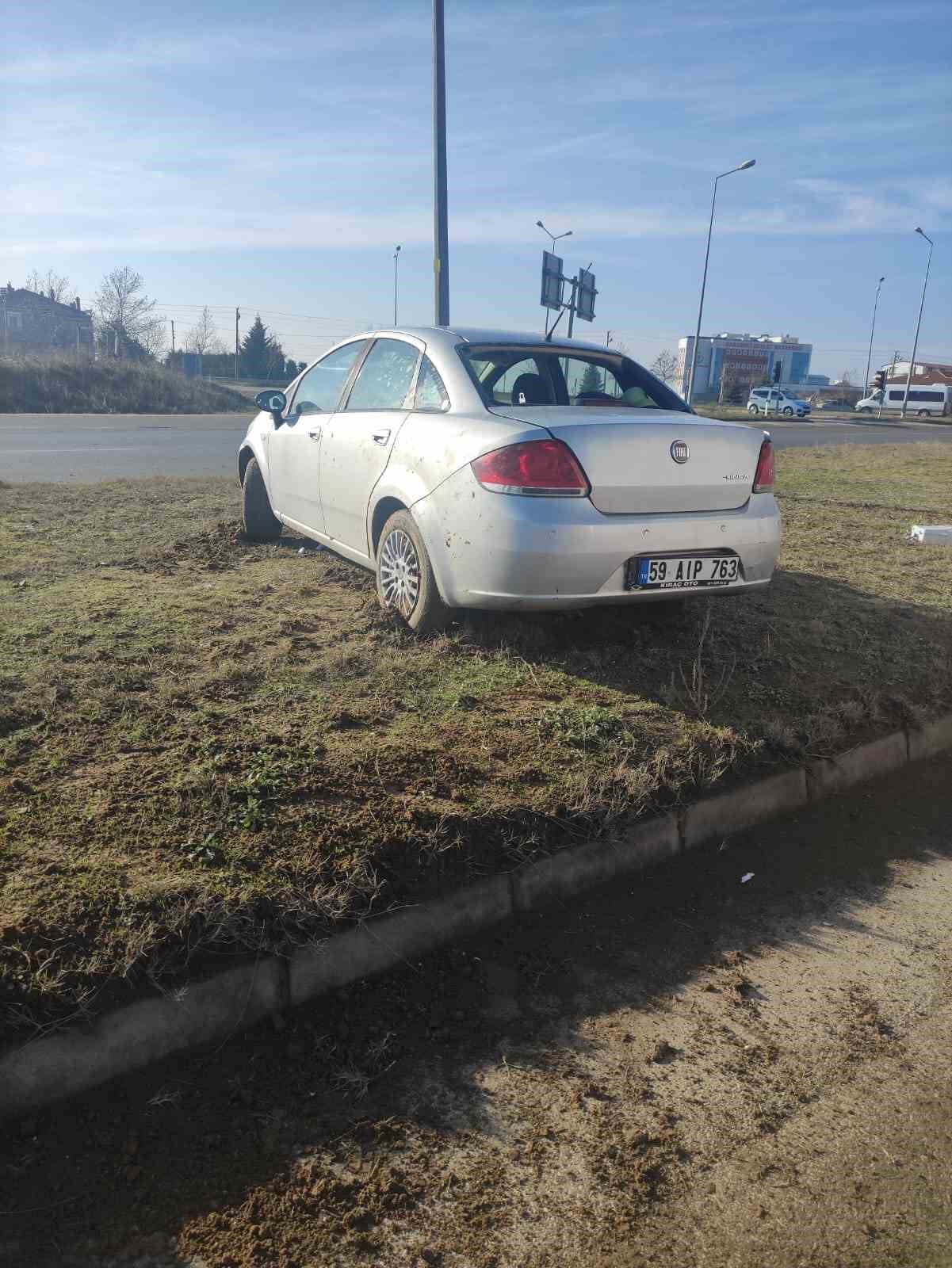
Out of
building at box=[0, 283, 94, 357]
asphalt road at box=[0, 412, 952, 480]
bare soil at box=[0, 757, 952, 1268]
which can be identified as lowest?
bare soil at box=[0, 757, 952, 1268]

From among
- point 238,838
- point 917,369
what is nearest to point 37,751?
point 238,838

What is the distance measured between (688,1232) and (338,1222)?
713mm

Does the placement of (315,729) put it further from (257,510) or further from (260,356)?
(260,356)

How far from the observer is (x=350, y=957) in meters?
2.69

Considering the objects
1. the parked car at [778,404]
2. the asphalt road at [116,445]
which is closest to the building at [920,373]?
the parked car at [778,404]

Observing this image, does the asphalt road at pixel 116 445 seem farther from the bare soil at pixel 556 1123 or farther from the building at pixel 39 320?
the building at pixel 39 320

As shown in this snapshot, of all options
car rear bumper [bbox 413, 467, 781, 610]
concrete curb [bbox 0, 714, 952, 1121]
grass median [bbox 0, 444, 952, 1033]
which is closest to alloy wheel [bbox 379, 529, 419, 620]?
grass median [bbox 0, 444, 952, 1033]

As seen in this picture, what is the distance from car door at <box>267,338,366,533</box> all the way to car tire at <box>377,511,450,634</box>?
107cm

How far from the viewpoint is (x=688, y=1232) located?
1934 mm

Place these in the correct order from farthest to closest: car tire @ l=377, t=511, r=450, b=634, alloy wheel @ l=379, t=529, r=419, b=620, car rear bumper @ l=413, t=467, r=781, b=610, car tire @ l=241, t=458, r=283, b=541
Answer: car tire @ l=241, t=458, r=283, b=541 → alloy wheel @ l=379, t=529, r=419, b=620 → car tire @ l=377, t=511, r=450, b=634 → car rear bumper @ l=413, t=467, r=781, b=610

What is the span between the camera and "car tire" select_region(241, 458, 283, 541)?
716 centimetres

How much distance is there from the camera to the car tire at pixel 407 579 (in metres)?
4.72

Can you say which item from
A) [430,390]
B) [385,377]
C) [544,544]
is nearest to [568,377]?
[430,390]

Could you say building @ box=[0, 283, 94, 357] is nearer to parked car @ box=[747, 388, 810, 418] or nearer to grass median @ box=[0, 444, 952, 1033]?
parked car @ box=[747, 388, 810, 418]
